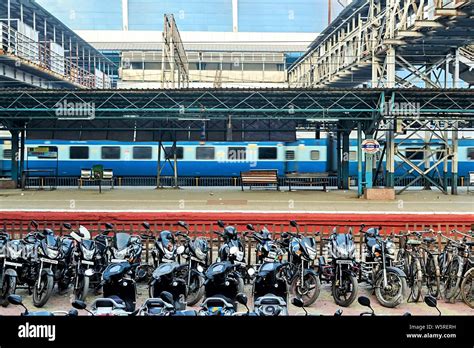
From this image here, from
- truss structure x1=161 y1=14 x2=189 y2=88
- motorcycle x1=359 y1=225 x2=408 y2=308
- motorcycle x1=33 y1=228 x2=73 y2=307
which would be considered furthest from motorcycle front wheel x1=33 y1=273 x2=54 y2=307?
truss structure x1=161 y1=14 x2=189 y2=88

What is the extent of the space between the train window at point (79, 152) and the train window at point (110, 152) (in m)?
1.00

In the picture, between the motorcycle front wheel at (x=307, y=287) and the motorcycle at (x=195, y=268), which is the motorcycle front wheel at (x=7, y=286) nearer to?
the motorcycle at (x=195, y=268)

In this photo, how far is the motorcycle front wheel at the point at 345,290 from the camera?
6.62 metres

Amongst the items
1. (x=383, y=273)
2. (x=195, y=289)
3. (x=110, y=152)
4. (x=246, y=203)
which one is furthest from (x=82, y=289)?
(x=110, y=152)

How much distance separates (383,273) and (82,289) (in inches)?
185

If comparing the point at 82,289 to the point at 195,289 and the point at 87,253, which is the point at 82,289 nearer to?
the point at 87,253

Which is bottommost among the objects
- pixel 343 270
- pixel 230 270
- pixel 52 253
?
pixel 343 270

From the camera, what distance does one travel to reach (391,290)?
673 centimetres

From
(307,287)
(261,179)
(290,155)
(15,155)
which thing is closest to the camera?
(307,287)

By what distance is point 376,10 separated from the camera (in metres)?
23.3

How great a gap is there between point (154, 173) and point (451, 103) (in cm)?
1624

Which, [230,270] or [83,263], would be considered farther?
[83,263]

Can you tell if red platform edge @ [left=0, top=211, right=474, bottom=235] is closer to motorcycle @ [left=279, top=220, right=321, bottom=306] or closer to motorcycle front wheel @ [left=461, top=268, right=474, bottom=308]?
motorcycle @ [left=279, top=220, right=321, bottom=306]

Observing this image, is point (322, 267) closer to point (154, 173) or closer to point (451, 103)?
point (451, 103)
